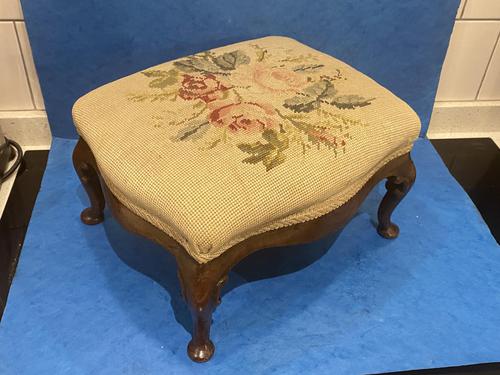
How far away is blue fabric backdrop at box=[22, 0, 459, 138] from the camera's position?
114 cm

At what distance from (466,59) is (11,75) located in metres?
1.15

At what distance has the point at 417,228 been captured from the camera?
3.94 feet

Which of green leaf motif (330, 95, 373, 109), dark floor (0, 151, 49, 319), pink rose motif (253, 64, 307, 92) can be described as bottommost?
dark floor (0, 151, 49, 319)

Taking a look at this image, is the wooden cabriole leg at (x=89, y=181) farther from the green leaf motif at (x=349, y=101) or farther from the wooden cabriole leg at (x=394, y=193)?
the wooden cabriole leg at (x=394, y=193)

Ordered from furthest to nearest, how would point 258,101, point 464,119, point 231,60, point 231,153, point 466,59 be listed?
point 464,119, point 466,59, point 231,60, point 258,101, point 231,153

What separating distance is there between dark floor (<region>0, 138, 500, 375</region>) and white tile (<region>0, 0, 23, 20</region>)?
14.3 inches

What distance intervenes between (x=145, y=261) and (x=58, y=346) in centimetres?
24

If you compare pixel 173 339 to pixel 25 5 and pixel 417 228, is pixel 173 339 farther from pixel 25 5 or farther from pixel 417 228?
pixel 25 5


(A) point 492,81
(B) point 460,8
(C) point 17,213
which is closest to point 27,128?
(C) point 17,213

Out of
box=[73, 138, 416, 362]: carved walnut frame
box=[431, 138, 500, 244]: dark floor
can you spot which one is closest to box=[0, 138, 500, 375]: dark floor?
box=[431, 138, 500, 244]: dark floor

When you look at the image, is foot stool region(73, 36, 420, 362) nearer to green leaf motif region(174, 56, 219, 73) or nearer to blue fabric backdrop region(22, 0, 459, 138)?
green leaf motif region(174, 56, 219, 73)

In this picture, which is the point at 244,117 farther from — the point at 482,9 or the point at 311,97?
the point at 482,9

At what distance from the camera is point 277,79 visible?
945mm

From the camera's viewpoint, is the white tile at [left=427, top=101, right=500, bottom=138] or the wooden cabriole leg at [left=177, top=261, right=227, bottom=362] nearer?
the wooden cabriole leg at [left=177, top=261, right=227, bottom=362]
